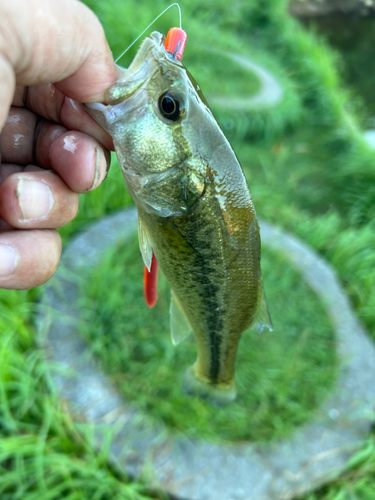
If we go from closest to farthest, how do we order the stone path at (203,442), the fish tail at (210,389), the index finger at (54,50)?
1. the index finger at (54,50)
2. the fish tail at (210,389)
3. the stone path at (203,442)

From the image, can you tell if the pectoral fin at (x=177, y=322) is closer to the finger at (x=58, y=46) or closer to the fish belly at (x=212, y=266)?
the fish belly at (x=212, y=266)

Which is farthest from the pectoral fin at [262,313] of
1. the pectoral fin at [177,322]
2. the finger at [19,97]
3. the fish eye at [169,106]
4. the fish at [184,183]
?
the finger at [19,97]

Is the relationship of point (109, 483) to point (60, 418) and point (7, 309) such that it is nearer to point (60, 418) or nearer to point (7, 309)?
point (60, 418)

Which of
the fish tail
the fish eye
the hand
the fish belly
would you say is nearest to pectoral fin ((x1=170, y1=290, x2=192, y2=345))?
the fish belly

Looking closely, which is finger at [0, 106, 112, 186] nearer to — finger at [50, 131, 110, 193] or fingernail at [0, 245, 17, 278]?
finger at [50, 131, 110, 193]

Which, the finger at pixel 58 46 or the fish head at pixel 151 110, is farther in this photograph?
the fish head at pixel 151 110
